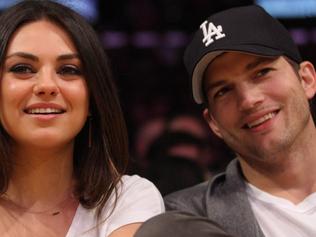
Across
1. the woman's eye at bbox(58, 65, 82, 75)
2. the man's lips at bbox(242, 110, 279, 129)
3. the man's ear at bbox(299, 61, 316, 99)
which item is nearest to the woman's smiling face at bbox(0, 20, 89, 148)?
the woman's eye at bbox(58, 65, 82, 75)

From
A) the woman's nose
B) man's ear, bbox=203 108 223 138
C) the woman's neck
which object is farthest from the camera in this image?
man's ear, bbox=203 108 223 138

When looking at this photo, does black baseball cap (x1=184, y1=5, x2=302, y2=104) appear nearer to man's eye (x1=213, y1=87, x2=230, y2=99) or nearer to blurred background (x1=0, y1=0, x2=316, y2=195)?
man's eye (x1=213, y1=87, x2=230, y2=99)

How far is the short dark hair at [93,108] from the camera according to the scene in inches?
76.6

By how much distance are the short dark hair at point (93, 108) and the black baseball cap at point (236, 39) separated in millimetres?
302

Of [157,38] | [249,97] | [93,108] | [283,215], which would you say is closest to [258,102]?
[249,97]

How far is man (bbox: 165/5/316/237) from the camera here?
208 centimetres

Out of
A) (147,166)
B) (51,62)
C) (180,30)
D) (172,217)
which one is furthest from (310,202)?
(180,30)

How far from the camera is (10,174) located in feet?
6.53

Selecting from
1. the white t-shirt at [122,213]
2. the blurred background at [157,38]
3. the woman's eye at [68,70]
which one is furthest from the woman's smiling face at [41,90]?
the blurred background at [157,38]

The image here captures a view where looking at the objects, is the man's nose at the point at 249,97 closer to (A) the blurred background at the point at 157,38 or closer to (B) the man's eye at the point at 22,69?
(B) the man's eye at the point at 22,69

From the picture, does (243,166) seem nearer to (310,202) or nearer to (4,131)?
(310,202)

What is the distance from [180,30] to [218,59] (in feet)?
12.0

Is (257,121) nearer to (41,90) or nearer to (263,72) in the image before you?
(263,72)

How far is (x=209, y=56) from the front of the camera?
6.89 feet
